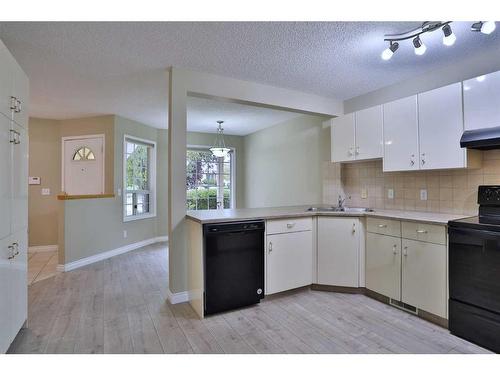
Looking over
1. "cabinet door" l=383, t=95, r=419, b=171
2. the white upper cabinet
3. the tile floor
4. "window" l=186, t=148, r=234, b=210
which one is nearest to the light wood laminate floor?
the tile floor

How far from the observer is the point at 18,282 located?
6.56 ft

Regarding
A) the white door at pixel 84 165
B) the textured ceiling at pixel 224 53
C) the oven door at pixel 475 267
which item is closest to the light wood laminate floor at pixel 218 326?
the oven door at pixel 475 267

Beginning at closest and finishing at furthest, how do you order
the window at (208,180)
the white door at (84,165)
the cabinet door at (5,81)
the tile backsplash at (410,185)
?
the cabinet door at (5,81), the tile backsplash at (410,185), the white door at (84,165), the window at (208,180)

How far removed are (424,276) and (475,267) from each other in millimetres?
414

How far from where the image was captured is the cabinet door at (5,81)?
65.8 inches

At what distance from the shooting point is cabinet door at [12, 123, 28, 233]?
1.90 m

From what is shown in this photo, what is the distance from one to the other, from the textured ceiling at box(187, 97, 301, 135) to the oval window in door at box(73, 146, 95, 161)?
1774mm

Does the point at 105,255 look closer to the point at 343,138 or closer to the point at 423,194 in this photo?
the point at 343,138

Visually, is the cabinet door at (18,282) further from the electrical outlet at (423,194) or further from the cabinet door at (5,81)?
the electrical outlet at (423,194)

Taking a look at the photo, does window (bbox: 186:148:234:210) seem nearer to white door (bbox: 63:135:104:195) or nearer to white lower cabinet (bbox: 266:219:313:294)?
white door (bbox: 63:135:104:195)

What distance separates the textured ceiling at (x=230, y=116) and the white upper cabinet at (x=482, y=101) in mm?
2541
